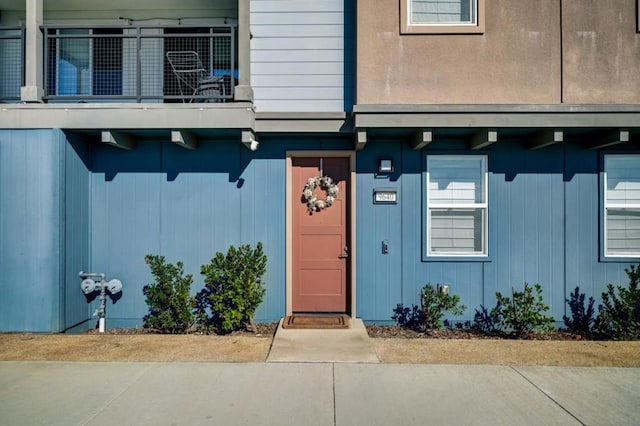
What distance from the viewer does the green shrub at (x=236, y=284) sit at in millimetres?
6051

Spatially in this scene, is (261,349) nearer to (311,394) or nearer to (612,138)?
(311,394)

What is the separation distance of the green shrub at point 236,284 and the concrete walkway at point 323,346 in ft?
1.86

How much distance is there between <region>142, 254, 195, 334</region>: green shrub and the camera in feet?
20.5

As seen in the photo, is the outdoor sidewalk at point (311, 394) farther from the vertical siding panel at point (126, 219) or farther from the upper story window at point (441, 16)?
the upper story window at point (441, 16)

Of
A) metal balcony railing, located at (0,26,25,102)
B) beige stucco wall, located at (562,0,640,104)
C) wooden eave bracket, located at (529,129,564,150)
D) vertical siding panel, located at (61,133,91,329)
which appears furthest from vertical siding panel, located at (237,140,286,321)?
metal balcony railing, located at (0,26,25,102)

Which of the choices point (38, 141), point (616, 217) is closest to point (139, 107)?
point (38, 141)

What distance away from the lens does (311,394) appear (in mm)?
4105

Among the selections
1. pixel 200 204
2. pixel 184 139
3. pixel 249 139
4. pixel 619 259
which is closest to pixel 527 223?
pixel 619 259

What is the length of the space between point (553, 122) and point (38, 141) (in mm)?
7118

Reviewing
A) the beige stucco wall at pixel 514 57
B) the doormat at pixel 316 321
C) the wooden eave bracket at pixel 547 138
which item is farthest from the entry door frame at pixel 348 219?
the wooden eave bracket at pixel 547 138

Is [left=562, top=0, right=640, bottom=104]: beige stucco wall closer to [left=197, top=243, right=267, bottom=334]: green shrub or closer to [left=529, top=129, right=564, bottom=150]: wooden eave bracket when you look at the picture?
[left=529, top=129, right=564, bottom=150]: wooden eave bracket

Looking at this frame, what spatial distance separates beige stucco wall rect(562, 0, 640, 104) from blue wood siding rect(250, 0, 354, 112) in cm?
307

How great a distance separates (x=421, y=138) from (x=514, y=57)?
1724mm

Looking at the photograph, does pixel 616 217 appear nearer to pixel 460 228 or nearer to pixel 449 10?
pixel 460 228
